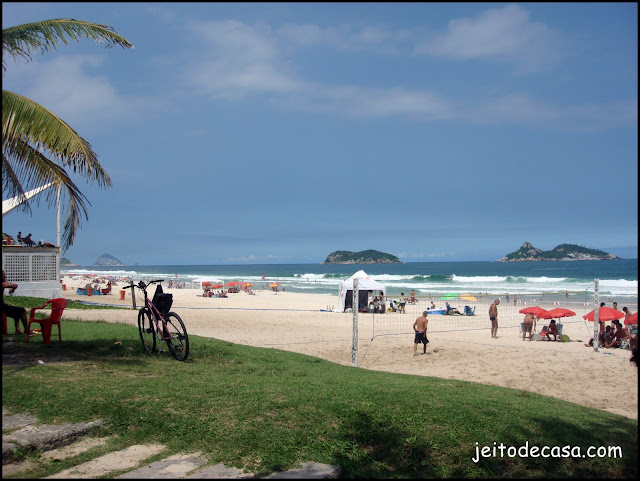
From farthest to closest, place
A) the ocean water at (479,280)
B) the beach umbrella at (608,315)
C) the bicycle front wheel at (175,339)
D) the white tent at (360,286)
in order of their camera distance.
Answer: the ocean water at (479,280) → the white tent at (360,286) → the beach umbrella at (608,315) → the bicycle front wheel at (175,339)

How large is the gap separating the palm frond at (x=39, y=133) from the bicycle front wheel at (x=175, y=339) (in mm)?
2579

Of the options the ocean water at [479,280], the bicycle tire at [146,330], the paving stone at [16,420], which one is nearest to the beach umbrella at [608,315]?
the ocean water at [479,280]

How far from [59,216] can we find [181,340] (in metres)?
19.0

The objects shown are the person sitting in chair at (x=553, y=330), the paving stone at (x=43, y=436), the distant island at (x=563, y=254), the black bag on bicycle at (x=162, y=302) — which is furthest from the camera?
the distant island at (x=563, y=254)

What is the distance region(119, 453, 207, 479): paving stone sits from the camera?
137 inches

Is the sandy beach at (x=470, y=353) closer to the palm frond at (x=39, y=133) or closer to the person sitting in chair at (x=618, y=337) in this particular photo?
the person sitting in chair at (x=618, y=337)

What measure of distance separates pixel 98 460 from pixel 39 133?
420cm

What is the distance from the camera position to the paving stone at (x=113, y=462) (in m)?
3.47

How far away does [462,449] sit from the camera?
Result: 4.22 meters

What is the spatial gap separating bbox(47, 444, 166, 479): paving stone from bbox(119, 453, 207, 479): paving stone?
134 millimetres

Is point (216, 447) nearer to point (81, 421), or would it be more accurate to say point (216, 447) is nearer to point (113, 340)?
point (81, 421)

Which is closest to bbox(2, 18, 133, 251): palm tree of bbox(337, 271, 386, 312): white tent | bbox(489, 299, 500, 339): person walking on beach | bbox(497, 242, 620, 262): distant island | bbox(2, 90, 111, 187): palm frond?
bbox(2, 90, 111, 187): palm frond

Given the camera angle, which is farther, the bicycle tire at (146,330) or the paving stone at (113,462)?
the bicycle tire at (146,330)

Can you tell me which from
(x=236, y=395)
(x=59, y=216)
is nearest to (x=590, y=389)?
(x=236, y=395)
